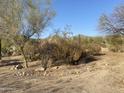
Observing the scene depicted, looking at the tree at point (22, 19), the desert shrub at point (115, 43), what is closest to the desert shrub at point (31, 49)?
the tree at point (22, 19)

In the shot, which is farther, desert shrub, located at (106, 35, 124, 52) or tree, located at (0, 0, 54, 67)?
desert shrub, located at (106, 35, 124, 52)

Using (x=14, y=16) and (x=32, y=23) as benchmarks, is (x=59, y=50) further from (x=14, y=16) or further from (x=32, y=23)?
(x=14, y=16)

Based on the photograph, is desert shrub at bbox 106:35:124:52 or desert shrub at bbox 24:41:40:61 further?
desert shrub at bbox 106:35:124:52

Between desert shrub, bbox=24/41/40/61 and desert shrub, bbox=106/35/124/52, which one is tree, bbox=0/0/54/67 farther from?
desert shrub, bbox=106/35/124/52

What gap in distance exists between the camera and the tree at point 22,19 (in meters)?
15.8

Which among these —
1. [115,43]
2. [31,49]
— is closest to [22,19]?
[31,49]

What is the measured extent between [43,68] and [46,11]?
4.17m

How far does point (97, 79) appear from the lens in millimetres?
10836

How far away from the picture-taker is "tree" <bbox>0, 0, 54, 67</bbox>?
15.8m

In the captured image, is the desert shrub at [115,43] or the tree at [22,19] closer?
the tree at [22,19]

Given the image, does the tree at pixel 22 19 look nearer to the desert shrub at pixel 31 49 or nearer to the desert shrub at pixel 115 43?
the desert shrub at pixel 31 49

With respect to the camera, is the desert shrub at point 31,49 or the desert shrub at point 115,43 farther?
the desert shrub at point 115,43

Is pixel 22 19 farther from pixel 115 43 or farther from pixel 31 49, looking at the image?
pixel 115 43

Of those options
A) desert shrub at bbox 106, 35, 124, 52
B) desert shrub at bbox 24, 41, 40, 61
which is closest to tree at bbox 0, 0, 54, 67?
desert shrub at bbox 24, 41, 40, 61
